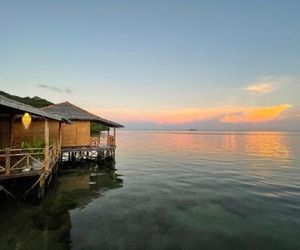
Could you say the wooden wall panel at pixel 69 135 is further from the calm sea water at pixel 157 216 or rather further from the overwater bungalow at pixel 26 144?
the calm sea water at pixel 157 216

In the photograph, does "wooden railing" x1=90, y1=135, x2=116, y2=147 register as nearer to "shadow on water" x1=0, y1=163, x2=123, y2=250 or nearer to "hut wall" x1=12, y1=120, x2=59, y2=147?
"hut wall" x1=12, y1=120, x2=59, y2=147

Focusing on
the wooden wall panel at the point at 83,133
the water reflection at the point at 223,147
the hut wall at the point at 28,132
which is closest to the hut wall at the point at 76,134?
the wooden wall panel at the point at 83,133

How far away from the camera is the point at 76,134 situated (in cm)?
2489

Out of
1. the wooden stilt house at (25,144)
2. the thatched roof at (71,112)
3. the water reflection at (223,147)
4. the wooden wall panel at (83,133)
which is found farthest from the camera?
the water reflection at (223,147)

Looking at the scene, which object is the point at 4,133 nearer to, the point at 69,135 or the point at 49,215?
the point at 69,135

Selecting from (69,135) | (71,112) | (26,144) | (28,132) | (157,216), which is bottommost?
(157,216)

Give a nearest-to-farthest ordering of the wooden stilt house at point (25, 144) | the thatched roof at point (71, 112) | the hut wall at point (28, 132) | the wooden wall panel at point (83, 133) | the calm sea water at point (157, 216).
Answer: the calm sea water at point (157, 216) < the wooden stilt house at point (25, 144) < the hut wall at point (28, 132) < the thatched roof at point (71, 112) < the wooden wall panel at point (83, 133)

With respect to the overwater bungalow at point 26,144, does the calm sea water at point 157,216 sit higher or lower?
lower

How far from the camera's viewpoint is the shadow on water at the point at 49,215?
26.8 feet

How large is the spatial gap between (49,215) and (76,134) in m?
15.0

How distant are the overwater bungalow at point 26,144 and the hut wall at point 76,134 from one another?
3.77ft

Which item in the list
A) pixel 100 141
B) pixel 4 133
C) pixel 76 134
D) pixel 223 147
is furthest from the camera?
pixel 223 147

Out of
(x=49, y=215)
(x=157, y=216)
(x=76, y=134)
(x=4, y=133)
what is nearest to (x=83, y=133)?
(x=76, y=134)

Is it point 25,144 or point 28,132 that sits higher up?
point 28,132
